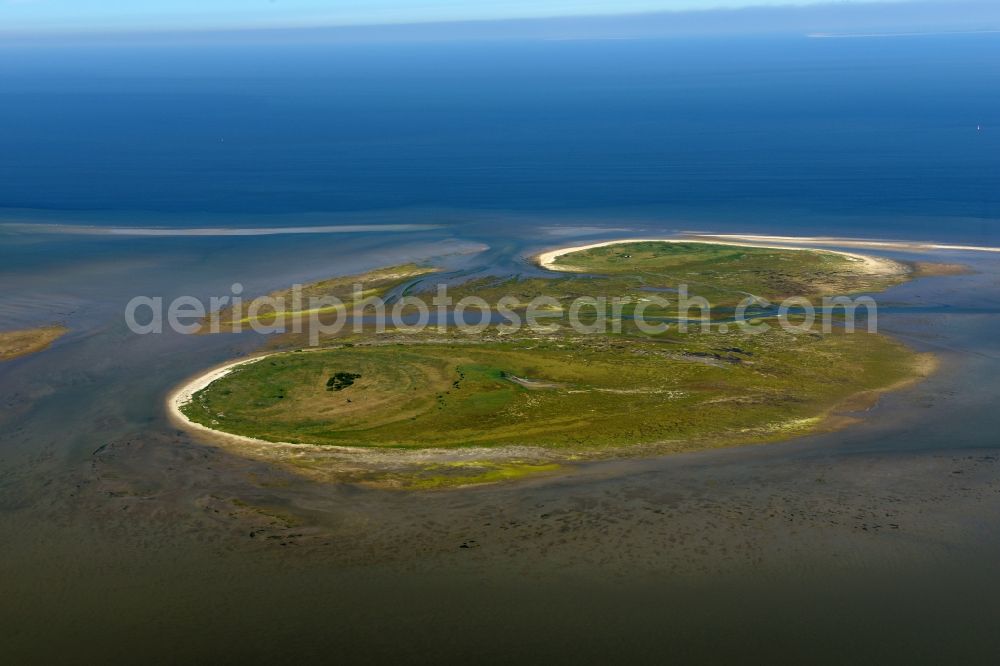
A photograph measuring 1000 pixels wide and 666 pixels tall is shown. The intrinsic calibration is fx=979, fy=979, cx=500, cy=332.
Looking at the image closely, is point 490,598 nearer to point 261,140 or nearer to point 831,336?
point 831,336

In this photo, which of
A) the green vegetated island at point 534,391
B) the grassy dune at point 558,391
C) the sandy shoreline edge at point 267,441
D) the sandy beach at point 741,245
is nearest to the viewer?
the sandy shoreline edge at point 267,441

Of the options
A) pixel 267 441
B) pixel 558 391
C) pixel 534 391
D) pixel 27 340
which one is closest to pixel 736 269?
pixel 558 391

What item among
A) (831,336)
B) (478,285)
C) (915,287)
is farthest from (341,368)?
(915,287)

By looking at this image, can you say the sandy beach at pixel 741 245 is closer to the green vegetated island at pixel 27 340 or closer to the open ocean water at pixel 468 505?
the open ocean water at pixel 468 505

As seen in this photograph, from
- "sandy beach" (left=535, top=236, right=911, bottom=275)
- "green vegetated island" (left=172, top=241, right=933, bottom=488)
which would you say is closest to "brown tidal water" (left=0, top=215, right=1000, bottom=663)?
"green vegetated island" (left=172, top=241, right=933, bottom=488)

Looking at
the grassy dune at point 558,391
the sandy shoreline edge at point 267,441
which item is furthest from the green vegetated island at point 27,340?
the grassy dune at point 558,391

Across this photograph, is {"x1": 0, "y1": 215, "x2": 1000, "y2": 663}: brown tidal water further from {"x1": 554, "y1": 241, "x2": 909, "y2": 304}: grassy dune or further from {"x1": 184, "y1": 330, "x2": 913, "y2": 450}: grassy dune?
{"x1": 554, "y1": 241, "x2": 909, "y2": 304}: grassy dune
